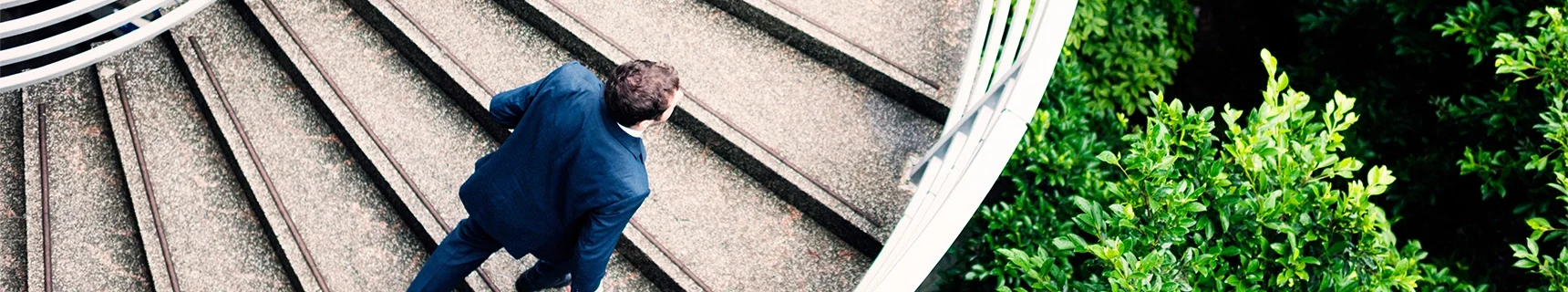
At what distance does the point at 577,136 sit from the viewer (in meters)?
2.77

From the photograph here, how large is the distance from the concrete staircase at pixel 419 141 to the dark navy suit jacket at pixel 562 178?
878mm

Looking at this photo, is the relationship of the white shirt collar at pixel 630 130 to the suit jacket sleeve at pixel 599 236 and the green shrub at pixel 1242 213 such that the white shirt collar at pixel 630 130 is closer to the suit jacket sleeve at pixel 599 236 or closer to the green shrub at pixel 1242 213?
the suit jacket sleeve at pixel 599 236

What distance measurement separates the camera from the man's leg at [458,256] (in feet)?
11.0

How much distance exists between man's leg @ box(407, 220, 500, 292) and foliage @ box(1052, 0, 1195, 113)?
325 cm

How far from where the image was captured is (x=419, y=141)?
433 centimetres

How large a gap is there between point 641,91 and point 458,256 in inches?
46.4

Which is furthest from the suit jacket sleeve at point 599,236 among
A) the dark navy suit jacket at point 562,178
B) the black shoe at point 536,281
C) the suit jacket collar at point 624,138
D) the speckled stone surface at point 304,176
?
the speckled stone surface at point 304,176

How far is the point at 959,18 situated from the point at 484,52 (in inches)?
81.9

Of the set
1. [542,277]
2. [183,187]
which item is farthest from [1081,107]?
[183,187]

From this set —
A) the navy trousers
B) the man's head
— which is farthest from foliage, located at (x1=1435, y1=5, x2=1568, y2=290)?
the navy trousers

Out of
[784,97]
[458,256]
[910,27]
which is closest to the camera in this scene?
[458,256]

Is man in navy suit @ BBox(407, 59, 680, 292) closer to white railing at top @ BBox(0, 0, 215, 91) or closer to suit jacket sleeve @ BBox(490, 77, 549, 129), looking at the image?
suit jacket sleeve @ BBox(490, 77, 549, 129)

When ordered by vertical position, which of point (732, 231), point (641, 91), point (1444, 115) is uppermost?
point (641, 91)

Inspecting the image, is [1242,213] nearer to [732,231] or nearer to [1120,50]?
[732,231]
